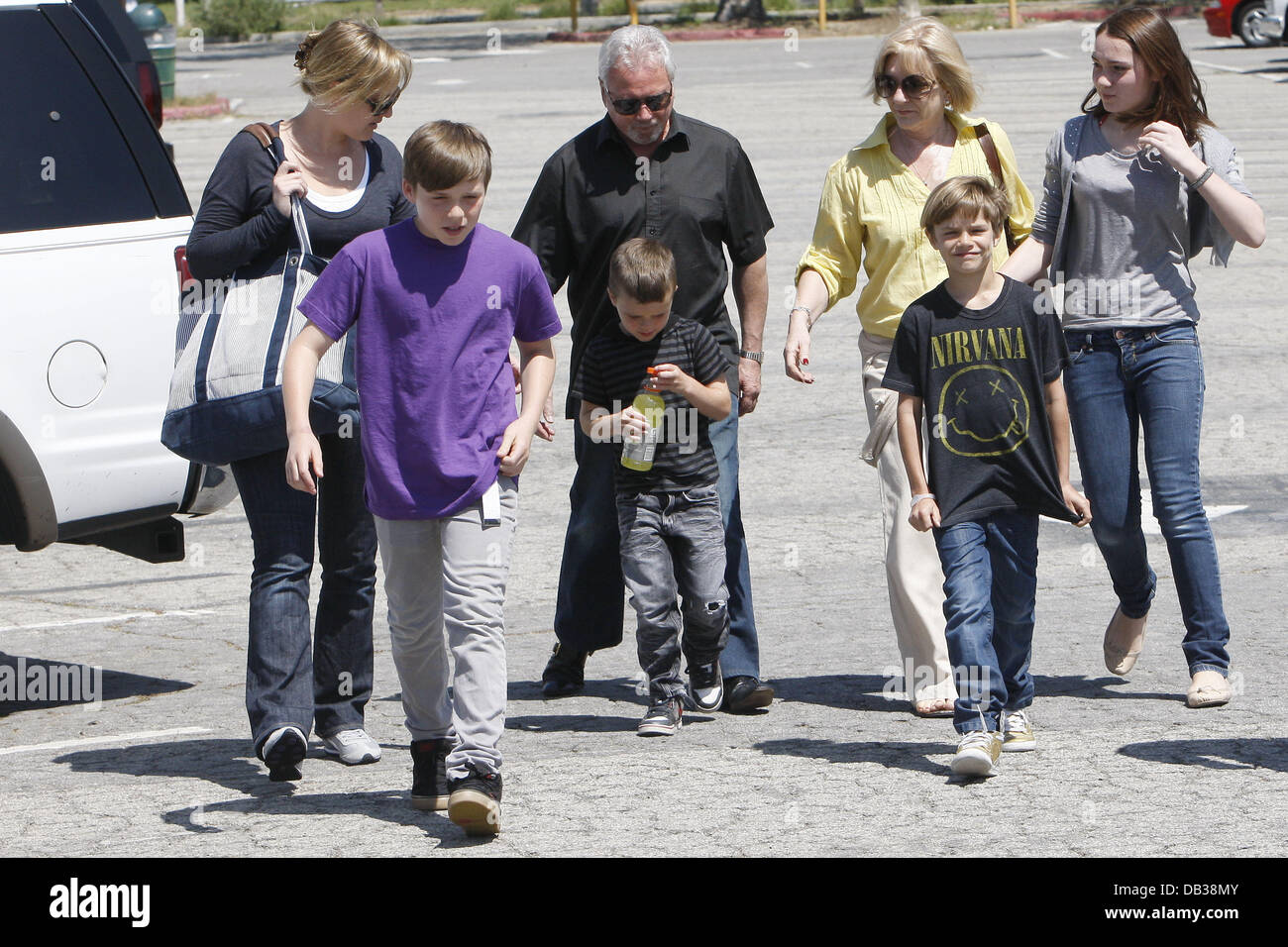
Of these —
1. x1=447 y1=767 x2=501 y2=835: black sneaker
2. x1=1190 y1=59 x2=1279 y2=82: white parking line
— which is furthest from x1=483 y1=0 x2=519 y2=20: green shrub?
x1=447 y1=767 x2=501 y2=835: black sneaker

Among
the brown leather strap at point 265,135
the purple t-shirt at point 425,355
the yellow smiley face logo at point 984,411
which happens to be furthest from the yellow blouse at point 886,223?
the brown leather strap at point 265,135

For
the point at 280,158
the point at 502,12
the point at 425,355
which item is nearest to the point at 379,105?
the point at 280,158

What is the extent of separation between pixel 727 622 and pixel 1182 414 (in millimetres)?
1481

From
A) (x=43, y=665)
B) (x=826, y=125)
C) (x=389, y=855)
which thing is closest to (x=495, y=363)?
(x=389, y=855)

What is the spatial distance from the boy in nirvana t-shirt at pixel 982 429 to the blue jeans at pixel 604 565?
0.85 metres

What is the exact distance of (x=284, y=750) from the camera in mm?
4926

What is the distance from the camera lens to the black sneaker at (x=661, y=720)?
5434 millimetres

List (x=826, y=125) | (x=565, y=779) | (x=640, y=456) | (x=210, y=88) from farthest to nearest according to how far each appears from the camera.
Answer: (x=210, y=88)
(x=826, y=125)
(x=640, y=456)
(x=565, y=779)

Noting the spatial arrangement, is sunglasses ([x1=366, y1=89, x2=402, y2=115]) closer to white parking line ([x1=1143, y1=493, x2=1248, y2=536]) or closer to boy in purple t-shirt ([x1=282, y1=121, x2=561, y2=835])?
boy in purple t-shirt ([x1=282, y1=121, x2=561, y2=835])

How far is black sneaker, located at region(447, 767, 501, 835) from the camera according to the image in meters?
4.42

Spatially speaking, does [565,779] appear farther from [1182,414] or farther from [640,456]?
[1182,414]

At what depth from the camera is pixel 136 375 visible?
5707mm
